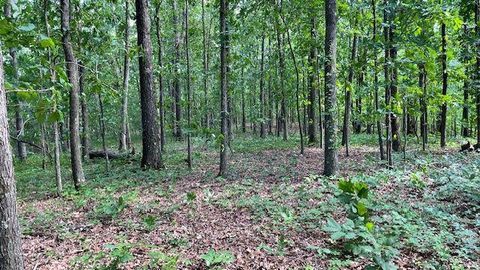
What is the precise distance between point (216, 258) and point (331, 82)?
587 centimetres

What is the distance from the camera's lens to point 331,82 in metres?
8.70

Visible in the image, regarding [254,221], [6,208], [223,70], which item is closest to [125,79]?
[223,70]

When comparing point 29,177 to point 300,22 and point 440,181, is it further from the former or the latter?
point 440,181

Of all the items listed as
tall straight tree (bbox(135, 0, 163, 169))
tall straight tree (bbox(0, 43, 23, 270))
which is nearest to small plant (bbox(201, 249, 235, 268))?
tall straight tree (bbox(0, 43, 23, 270))

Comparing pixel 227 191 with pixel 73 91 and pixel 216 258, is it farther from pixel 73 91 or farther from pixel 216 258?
pixel 73 91

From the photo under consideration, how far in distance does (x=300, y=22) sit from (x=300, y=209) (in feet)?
31.9

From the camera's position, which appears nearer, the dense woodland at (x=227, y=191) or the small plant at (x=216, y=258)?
the dense woodland at (x=227, y=191)

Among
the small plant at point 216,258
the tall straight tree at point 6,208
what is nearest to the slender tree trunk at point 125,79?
the small plant at point 216,258

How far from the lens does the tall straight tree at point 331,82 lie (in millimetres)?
8547

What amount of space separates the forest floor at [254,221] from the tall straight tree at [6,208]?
58.4 inches

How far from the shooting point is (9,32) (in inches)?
110

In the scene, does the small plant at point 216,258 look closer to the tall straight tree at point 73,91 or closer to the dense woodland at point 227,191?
the dense woodland at point 227,191

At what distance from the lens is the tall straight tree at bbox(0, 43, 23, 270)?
8.85 ft

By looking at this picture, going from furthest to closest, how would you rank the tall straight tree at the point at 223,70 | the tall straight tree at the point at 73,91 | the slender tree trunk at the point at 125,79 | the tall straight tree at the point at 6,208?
the slender tree trunk at the point at 125,79
the tall straight tree at the point at 223,70
the tall straight tree at the point at 73,91
the tall straight tree at the point at 6,208
